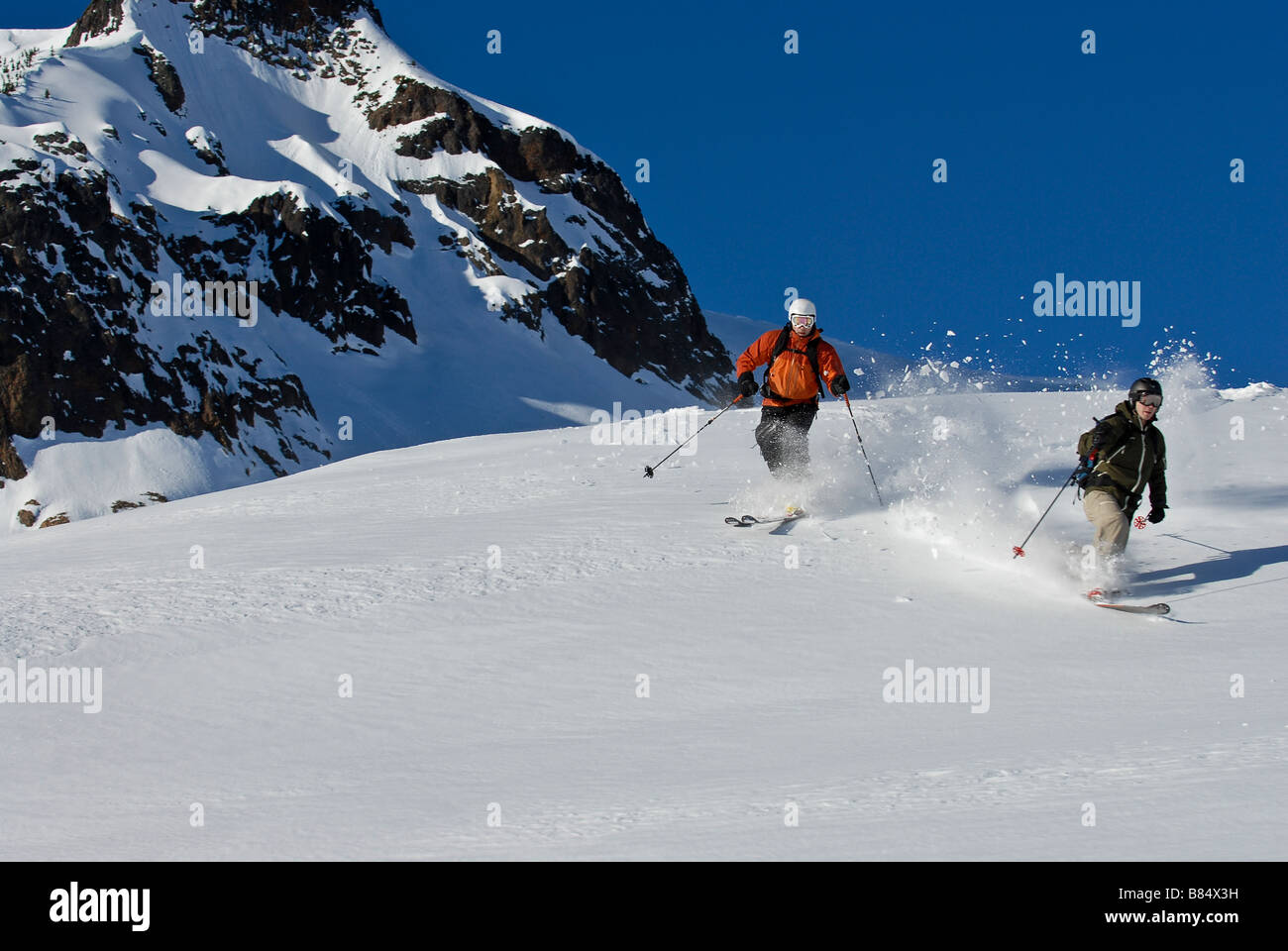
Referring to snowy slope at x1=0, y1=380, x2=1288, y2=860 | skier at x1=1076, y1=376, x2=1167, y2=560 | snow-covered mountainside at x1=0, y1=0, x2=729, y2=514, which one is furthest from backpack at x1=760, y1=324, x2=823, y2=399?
snow-covered mountainside at x1=0, y1=0, x2=729, y2=514

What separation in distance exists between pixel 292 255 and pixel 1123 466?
11786 centimetres

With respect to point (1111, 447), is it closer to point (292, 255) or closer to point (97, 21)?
point (292, 255)

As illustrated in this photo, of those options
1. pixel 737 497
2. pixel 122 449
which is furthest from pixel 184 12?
pixel 737 497

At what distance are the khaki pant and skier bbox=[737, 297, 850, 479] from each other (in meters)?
2.31

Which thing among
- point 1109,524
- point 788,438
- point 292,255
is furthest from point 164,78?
point 1109,524

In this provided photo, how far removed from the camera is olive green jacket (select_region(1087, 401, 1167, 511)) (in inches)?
296

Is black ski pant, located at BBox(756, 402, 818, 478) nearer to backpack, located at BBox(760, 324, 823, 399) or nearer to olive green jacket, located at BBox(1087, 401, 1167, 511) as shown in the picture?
backpack, located at BBox(760, 324, 823, 399)

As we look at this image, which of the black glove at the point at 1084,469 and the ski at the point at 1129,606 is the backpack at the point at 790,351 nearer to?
the black glove at the point at 1084,469

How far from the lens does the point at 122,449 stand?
91062mm

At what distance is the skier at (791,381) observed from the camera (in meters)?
9.23

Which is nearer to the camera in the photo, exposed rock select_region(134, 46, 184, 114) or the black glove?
the black glove

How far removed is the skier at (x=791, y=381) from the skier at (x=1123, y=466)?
86.6 inches
